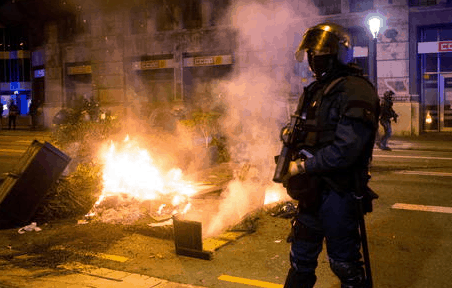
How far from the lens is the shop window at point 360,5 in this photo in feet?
60.8

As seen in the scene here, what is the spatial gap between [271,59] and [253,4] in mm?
1859

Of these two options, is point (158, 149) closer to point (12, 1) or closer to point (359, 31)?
point (12, 1)

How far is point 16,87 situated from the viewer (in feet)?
129

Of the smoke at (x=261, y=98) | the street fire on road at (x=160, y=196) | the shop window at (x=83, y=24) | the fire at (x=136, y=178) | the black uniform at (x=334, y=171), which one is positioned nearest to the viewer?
the black uniform at (x=334, y=171)

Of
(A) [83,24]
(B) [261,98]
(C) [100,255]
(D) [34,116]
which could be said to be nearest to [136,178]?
(C) [100,255]

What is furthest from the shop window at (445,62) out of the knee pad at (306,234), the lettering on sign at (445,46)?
the knee pad at (306,234)

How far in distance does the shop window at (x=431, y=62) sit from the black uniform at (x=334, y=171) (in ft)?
57.8

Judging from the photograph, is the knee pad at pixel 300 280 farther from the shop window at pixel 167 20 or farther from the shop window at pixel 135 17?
the shop window at pixel 167 20

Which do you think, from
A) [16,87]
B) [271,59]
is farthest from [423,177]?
[16,87]

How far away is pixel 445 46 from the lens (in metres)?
17.9

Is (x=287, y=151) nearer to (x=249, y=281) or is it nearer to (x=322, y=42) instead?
(x=322, y=42)

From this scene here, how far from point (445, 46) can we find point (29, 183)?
1704cm

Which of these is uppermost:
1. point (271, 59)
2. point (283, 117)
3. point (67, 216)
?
point (271, 59)

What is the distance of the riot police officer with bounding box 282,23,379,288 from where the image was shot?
254cm
